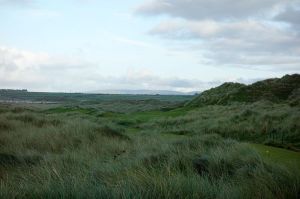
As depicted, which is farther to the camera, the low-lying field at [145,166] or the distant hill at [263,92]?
the distant hill at [263,92]

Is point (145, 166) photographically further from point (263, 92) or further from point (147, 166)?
point (263, 92)

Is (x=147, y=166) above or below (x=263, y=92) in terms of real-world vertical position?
below

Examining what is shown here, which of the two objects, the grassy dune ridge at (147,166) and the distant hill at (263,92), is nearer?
the grassy dune ridge at (147,166)

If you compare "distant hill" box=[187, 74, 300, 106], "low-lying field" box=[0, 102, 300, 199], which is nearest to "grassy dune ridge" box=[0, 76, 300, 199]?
"low-lying field" box=[0, 102, 300, 199]

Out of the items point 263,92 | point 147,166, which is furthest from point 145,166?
point 263,92

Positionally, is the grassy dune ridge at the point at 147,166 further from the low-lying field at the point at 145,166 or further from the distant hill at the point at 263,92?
the distant hill at the point at 263,92

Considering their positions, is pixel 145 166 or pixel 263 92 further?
pixel 263 92

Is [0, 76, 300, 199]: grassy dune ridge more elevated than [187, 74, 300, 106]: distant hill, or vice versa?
[187, 74, 300, 106]: distant hill

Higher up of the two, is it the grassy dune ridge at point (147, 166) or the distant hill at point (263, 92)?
the distant hill at point (263, 92)

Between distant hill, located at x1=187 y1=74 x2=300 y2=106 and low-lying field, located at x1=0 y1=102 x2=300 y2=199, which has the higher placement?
distant hill, located at x1=187 y1=74 x2=300 y2=106

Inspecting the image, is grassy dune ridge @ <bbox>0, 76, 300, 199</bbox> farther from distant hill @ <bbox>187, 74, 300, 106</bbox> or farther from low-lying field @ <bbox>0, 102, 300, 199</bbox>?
distant hill @ <bbox>187, 74, 300, 106</bbox>

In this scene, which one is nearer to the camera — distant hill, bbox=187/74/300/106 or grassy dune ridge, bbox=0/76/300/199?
grassy dune ridge, bbox=0/76/300/199

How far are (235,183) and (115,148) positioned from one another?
5693 millimetres

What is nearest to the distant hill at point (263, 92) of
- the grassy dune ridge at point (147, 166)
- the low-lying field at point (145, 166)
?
the grassy dune ridge at point (147, 166)
